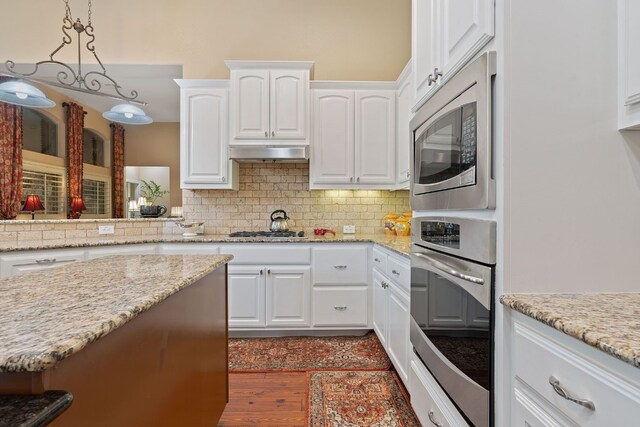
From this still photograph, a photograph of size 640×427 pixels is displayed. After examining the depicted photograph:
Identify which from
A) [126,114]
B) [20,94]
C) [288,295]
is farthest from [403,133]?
[20,94]

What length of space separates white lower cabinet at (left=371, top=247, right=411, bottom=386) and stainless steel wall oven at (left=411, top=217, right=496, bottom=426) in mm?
299

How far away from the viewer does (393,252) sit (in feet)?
7.18

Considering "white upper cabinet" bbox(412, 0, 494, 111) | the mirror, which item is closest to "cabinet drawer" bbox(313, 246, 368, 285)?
"white upper cabinet" bbox(412, 0, 494, 111)

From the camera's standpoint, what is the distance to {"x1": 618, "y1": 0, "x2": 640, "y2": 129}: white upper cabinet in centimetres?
88

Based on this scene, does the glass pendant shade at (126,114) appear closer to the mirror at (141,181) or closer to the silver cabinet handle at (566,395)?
the silver cabinet handle at (566,395)

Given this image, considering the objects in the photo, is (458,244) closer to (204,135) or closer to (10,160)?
(204,135)

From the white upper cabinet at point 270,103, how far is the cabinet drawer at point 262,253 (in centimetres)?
100

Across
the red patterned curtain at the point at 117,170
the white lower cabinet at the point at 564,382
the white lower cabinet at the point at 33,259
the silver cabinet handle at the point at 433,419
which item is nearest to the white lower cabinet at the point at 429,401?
the silver cabinet handle at the point at 433,419

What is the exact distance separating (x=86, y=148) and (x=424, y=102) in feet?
20.1

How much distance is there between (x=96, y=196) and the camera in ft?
19.3

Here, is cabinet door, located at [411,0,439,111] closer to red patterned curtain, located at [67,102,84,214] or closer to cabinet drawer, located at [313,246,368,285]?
cabinet drawer, located at [313,246,368,285]

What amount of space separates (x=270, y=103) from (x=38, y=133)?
3938 millimetres

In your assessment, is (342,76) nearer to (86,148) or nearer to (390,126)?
(390,126)

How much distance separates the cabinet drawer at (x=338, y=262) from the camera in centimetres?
293
